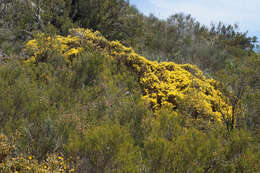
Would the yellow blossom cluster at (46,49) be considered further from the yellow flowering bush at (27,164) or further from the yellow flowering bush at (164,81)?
the yellow flowering bush at (27,164)

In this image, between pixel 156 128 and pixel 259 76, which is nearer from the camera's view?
pixel 156 128

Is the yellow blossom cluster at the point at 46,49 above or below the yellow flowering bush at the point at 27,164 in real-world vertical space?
above

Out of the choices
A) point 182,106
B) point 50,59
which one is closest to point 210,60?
point 182,106

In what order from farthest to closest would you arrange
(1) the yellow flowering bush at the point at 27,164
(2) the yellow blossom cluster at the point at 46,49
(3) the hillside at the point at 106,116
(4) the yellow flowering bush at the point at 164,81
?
(2) the yellow blossom cluster at the point at 46,49, (4) the yellow flowering bush at the point at 164,81, (3) the hillside at the point at 106,116, (1) the yellow flowering bush at the point at 27,164

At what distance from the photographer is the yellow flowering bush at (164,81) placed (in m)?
5.34

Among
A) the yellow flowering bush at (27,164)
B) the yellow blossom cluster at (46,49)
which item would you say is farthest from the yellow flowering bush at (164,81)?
the yellow flowering bush at (27,164)

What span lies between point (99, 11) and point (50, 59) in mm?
5238

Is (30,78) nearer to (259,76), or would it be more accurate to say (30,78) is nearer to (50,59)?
(50,59)

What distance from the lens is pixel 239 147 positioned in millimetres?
3168

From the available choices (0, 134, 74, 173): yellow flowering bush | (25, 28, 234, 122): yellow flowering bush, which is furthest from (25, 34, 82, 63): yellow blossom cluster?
(0, 134, 74, 173): yellow flowering bush

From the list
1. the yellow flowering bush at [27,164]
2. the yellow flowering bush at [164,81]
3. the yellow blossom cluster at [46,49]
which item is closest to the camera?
the yellow flowering bush at [27,164]

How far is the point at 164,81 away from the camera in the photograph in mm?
6285

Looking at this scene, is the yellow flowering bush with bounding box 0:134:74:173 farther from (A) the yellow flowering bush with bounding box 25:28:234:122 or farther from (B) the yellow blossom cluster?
(B) the yellow blossom cluster

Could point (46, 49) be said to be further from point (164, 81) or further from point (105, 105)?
point (164, 81)
